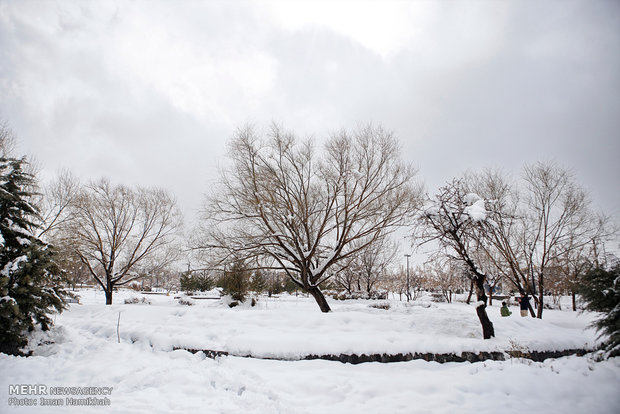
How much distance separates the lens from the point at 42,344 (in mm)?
7199

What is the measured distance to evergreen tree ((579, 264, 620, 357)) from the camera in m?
5.30

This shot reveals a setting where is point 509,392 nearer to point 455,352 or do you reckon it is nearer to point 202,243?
point 455,352

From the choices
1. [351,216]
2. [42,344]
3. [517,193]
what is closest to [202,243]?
[42,344]

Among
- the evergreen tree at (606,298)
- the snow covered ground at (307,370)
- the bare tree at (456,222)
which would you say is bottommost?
the snow covered ground at (307,370)

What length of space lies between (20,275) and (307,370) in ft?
25.2

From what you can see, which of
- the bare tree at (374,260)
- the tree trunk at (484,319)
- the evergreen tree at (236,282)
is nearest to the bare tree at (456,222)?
the tree trunk at (484,319)

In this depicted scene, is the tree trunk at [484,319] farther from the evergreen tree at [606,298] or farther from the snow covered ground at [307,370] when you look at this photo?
the evergreen tree at [606,298]

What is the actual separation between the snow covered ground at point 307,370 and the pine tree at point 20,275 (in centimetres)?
66

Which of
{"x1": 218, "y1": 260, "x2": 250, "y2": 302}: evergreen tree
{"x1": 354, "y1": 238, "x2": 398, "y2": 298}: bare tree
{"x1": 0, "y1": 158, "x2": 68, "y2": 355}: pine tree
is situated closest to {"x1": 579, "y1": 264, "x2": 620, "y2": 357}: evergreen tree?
{"x1": 218, "y1": 260, "x2": 250, "y2": 302}: evergreen tree

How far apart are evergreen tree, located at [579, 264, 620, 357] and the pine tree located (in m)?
12.5

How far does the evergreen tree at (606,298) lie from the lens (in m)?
5.30

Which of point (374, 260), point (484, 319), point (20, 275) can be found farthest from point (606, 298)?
point (374, 260)

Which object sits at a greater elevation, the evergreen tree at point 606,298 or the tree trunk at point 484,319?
the evergreen tree at point 606,298

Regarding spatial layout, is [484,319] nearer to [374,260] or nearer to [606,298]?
[606,298]
